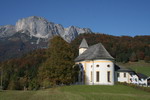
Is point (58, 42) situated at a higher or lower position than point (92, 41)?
lower

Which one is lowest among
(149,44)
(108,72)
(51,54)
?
(108,72)

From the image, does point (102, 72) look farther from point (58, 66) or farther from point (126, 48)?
point (126, 48)

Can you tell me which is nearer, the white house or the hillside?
the white house

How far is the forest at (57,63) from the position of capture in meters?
48.0

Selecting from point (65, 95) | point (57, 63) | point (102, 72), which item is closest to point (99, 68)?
point (102, 72)

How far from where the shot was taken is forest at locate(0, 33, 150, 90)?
48.0 meters

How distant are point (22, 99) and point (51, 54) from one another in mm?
23852

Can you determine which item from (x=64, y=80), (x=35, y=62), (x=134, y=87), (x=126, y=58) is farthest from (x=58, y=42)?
(x=35, y=62)

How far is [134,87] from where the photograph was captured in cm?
4862

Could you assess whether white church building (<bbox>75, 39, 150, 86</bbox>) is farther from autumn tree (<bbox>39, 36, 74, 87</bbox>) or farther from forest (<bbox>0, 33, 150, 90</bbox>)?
autumn tree (<bbox>39, 36, 74, 87</bbox>)

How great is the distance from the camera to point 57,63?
4797 cm

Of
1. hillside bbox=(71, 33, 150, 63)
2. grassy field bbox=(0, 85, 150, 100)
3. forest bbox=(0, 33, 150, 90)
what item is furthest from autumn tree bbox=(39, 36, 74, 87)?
hillside bbox=(71, 33, 150, 63)

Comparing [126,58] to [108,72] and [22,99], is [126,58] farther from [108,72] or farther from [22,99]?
[22,99]

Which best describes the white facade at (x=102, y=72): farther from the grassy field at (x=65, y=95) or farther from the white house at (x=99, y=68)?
the grassy field at (x=65, y=95)
